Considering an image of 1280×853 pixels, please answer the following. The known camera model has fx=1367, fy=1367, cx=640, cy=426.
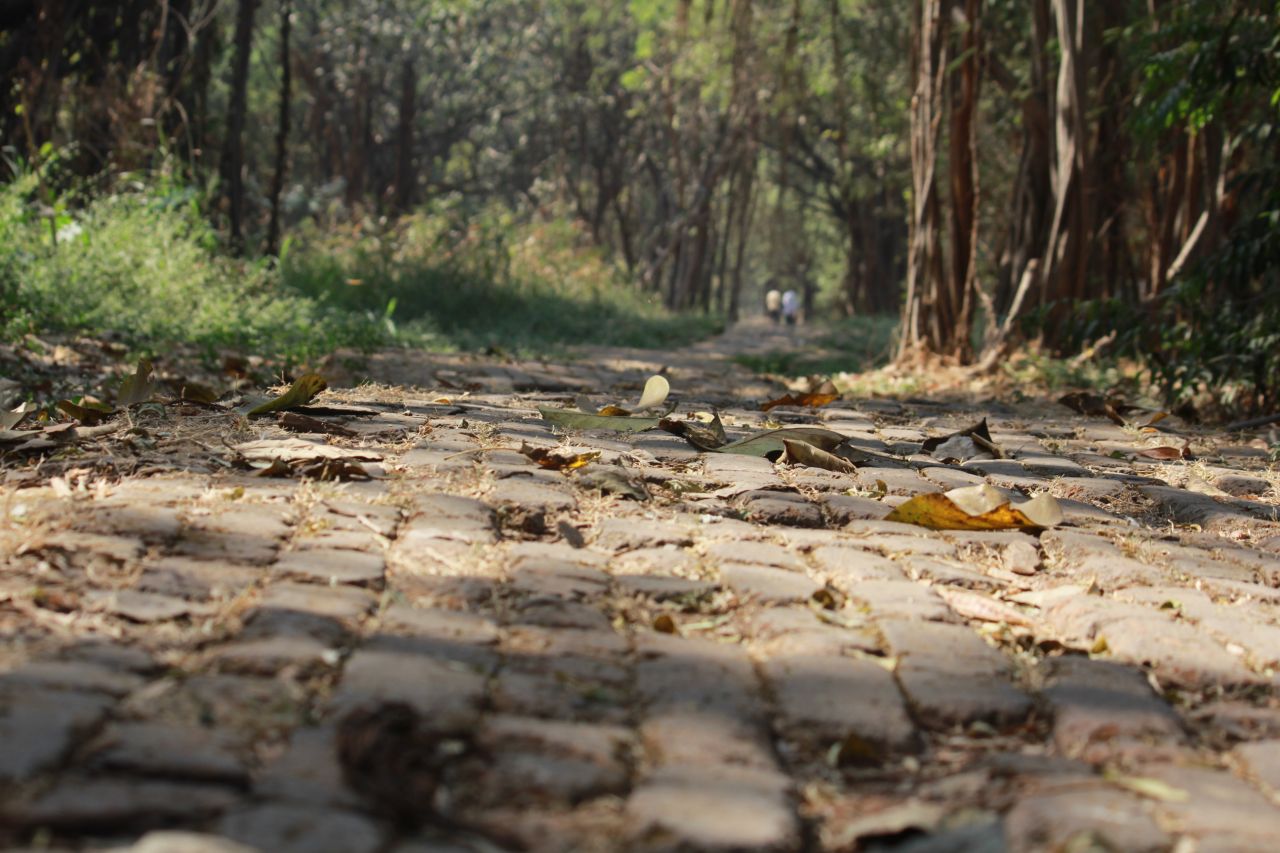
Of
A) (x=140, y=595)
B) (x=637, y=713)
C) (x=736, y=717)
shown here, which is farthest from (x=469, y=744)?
(x=140, y=595)

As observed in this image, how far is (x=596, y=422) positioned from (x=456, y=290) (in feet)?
25.7

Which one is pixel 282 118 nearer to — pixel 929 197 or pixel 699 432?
pixel 929 197

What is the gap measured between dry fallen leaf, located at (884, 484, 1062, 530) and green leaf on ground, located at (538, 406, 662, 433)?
4.45ft

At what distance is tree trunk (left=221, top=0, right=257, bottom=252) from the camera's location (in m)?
11.1

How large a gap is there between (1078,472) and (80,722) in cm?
359

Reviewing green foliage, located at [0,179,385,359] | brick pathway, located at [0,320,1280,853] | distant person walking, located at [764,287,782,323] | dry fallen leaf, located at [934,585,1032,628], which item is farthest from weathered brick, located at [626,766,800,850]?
distant person walking, located at [764,287,782,323]

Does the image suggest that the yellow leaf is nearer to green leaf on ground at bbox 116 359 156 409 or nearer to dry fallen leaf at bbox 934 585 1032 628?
dry fallen leaf at bbox 934 585 1032 628

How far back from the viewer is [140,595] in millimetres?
2453

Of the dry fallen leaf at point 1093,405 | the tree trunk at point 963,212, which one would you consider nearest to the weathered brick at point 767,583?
the dry fallen leaf at point 1093,405

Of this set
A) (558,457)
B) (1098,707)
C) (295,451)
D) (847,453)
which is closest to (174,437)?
(295,451)

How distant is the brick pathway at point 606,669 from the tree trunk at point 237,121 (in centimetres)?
802

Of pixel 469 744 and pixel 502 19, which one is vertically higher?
pixel 502 19

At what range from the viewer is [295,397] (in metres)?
4.52

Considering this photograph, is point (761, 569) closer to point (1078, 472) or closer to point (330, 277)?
point (1078, 472)
